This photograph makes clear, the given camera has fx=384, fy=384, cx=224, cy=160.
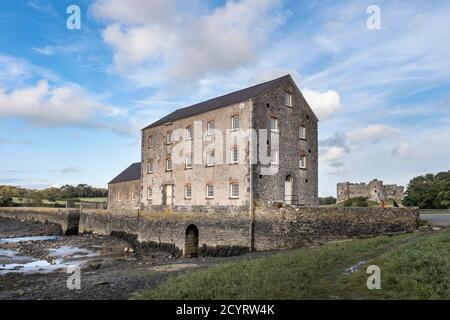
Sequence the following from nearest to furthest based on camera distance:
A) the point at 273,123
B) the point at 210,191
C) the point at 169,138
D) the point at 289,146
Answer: the point at 273,123
the point at 289,146
the point at 210,191
the point at 169,138

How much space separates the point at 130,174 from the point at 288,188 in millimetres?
27190

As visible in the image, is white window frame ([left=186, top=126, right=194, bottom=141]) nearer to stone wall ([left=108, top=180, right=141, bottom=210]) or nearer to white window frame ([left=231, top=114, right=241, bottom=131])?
white window frame ([left=231, top=114, right=241, bottom=131])

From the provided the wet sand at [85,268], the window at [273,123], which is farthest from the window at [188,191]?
the window at [273,123]

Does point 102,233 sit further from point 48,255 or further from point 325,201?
point 325,201

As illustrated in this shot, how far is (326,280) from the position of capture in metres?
11.5

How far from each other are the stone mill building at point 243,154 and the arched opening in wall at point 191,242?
1.75 meters

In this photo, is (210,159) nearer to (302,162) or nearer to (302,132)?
(302,162)

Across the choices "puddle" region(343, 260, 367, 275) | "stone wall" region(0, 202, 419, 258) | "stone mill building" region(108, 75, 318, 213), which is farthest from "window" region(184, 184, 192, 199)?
"puddle" region(343, 260, 367, 275)

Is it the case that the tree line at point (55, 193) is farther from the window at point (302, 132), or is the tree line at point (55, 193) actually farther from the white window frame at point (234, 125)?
the window at point (302, 132)

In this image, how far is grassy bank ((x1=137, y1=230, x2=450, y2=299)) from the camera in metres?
9.70

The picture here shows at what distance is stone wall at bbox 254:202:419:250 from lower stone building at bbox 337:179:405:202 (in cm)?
2733

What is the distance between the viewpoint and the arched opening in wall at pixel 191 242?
101ft

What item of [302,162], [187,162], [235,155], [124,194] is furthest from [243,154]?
[124,194]
